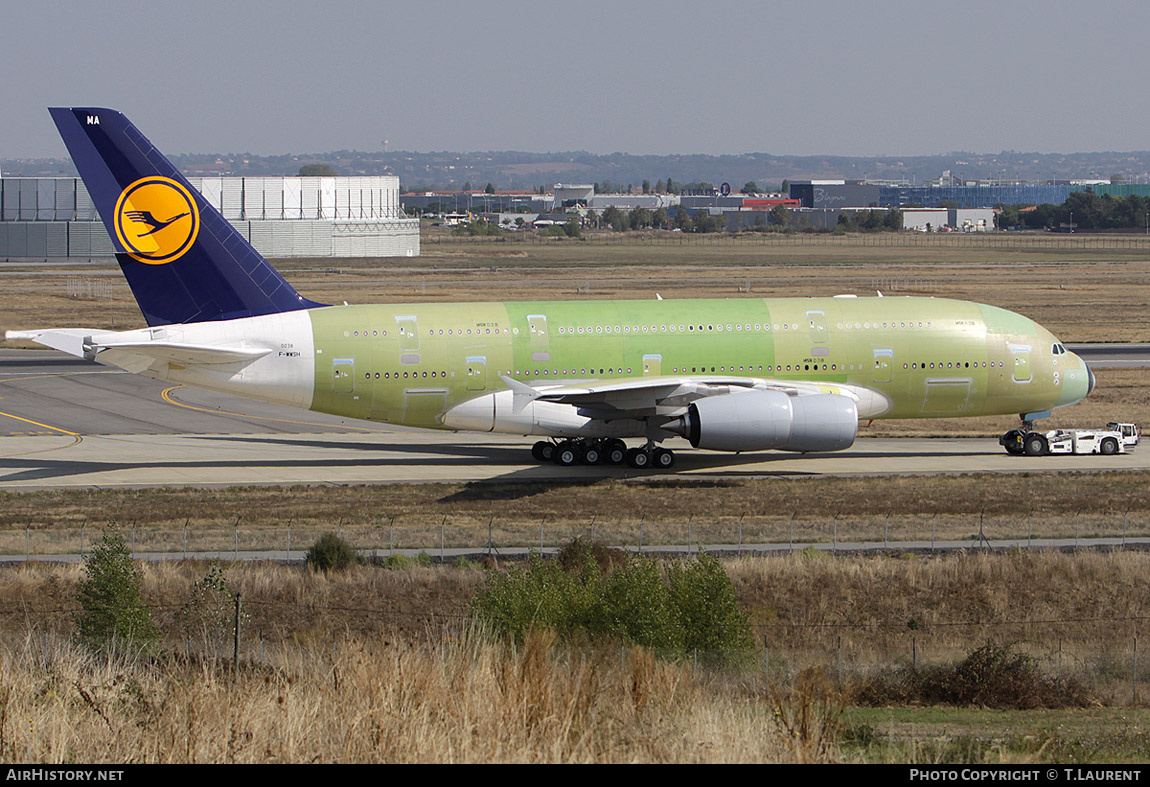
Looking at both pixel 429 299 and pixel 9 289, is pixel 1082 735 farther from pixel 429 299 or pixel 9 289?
pixel 9 289

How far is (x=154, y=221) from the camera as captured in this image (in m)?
42.6

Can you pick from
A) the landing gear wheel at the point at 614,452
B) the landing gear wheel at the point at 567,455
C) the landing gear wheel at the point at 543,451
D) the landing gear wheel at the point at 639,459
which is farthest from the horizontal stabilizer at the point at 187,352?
the landing gear wheel at the point at 639,459

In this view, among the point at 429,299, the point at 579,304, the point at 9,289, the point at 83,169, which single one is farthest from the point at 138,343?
the point at 9,289

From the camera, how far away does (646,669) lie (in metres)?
18.5

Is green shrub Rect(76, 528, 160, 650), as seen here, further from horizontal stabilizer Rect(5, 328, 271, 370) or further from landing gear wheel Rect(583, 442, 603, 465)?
landing gear wheel Rect(583, 442, 603, 465)

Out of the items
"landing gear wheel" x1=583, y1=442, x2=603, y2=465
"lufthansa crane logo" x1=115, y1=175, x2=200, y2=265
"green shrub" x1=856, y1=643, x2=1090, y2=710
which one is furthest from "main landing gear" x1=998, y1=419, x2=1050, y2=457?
"lufthansa crane logo" x1=115, y1=175, x2=200, y2=265

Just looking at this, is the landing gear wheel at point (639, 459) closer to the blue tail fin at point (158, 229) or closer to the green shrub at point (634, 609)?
Result: the blue tail fin at point (158, 229)

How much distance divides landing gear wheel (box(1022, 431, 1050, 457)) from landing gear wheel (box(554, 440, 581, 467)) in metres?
17.7

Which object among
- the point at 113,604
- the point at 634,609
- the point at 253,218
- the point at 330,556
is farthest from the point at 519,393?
the point at 253,218

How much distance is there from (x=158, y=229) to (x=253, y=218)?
148932 mm

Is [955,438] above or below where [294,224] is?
below

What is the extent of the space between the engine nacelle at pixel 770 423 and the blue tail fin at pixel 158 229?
1643cm

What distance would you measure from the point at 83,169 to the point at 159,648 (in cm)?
2401
